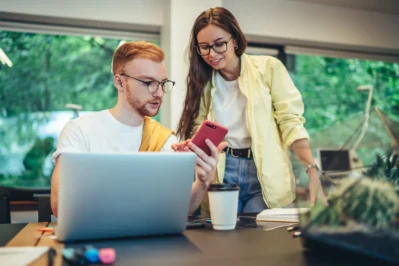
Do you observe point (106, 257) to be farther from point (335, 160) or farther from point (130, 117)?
point (130, 117)

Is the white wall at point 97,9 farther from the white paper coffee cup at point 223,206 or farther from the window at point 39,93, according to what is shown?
the white paper coffee cup at point 223,206

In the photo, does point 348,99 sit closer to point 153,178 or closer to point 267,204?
point 267,204

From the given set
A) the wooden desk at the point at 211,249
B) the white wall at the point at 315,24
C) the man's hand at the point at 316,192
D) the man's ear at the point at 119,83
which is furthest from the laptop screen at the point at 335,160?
the white wall at the point at 315,24

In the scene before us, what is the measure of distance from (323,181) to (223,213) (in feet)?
1.28

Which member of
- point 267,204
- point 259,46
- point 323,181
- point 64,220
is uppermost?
point 259,46

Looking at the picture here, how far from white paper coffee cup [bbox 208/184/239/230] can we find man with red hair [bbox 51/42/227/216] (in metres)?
0.56

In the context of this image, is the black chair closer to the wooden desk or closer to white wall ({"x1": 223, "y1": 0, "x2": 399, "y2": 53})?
the wooden desk

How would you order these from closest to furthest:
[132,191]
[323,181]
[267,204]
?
[323,181] → [132,191] → [267,204]

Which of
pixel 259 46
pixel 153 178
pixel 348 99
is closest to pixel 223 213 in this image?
pixel 153 178

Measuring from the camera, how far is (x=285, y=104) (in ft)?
6.48

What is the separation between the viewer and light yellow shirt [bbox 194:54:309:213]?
1926 mm

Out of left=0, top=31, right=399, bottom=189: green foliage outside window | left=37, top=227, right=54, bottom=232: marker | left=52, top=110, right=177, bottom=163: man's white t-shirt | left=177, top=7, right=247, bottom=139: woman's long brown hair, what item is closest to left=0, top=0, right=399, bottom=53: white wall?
left=0, top=31, right=399, bottom=189: green foliage outside window

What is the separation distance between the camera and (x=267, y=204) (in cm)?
191

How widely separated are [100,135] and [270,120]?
27.8 inches
